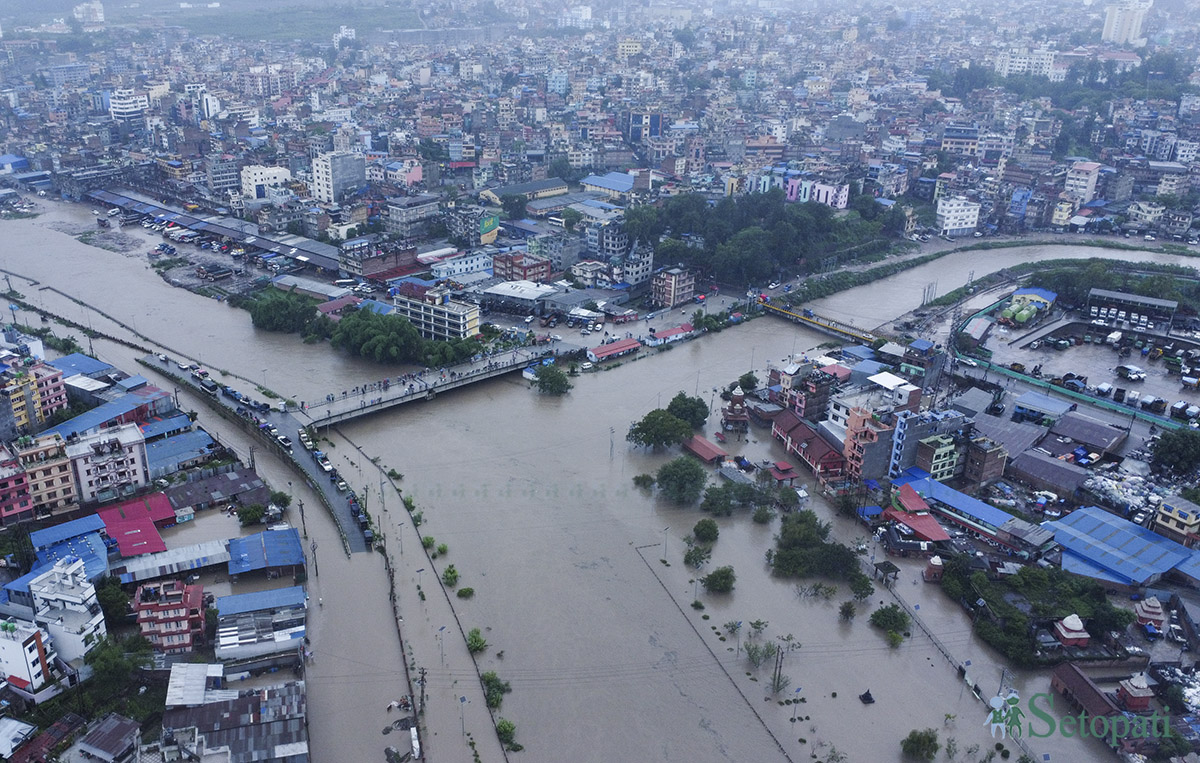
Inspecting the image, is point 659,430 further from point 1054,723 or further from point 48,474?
point 48,474

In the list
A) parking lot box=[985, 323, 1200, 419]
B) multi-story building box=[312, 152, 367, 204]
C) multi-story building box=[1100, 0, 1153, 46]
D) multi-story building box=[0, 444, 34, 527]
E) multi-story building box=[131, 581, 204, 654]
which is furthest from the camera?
multi-story building box=[1100, 0, 1153, 46]

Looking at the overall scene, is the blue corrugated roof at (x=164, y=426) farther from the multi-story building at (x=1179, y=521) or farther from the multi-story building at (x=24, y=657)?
the multi-story building at (x=1179, y=521)

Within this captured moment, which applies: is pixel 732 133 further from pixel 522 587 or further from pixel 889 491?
pixel 522 587

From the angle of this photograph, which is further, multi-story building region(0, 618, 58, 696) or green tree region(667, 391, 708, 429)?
green tree region(667, 391, 708, 429)

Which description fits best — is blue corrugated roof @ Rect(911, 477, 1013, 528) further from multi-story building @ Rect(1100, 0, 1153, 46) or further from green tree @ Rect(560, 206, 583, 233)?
multi-story building @ Rect(1100, 0, 1153, 46)

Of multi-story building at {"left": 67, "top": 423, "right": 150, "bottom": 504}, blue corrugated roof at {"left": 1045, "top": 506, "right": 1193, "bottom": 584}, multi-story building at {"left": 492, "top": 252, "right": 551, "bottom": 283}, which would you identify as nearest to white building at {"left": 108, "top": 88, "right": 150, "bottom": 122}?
multi-story building at {"left": 492, "top": 252, "right": 551, "bottom": 283}

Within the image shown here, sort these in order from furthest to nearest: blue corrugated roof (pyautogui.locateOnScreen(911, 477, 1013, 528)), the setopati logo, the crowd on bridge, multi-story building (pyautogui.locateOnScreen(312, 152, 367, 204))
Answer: multi-story building (pyautogui.locateOnScreen(312, 152, 367, 204))
the crowd on bridge
blue corrugated roof (pyautogui.locateOnScreen(911, 477, 1013, 528))
the setopati logo

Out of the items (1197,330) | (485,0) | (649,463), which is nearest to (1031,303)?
(1197,330)
